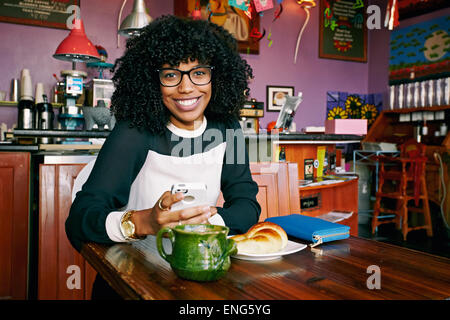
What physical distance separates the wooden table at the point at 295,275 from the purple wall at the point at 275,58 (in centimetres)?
467

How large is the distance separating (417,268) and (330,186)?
7.10 feet

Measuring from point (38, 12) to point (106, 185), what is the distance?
15.4ft

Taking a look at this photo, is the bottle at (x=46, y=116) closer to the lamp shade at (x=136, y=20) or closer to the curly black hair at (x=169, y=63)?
the lamp shade at (x=136, y=20)

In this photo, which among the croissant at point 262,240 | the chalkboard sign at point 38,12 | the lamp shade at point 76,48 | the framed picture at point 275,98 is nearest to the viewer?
the croissant at point 262,240

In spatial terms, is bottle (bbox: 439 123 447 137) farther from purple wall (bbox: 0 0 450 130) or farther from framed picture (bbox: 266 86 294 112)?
framed picture (bbox: 266 86 294 112)

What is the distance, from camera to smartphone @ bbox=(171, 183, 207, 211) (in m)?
0.86

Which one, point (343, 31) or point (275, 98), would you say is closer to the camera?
point (275, 98)

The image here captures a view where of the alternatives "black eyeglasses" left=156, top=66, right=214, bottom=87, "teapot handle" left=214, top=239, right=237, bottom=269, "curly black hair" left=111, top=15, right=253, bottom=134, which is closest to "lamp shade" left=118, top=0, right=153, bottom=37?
"curly black hair" left=111, top=15, right=253, bottom=134

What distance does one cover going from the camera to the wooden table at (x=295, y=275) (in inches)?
29.0

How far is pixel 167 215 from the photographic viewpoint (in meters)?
0.91

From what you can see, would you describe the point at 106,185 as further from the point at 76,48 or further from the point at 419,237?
the point at 419,237

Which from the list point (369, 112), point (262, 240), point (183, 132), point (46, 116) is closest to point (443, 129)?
point (369, 112)

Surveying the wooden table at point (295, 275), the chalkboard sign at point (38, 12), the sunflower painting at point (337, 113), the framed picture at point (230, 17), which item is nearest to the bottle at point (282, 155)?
the wooden table at point (295, 275)
